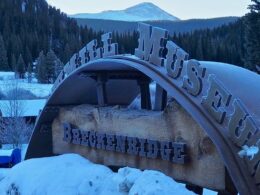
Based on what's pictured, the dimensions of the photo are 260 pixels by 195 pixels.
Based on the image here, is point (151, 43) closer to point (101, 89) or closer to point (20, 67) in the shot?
point (101, 89)

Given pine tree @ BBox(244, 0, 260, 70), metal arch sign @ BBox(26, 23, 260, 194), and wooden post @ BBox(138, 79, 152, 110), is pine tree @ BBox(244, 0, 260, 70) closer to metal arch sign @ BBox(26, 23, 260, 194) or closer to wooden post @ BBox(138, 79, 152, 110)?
wooden post @ BBox(138, 79, 152, 110)

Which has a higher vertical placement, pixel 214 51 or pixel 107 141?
pixel 107 141

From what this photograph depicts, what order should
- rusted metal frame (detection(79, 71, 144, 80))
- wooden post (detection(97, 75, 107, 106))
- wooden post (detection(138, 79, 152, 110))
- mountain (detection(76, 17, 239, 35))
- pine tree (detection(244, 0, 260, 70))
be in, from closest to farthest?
rusted metal frame (detection(79, 71, 144, 80)) → wooden post (detection(138, 79, 152, 110)) → wooden post (detection(97, 75, 107, 106)) → pine tree (detection(244, 0, 260, 70)) → mountain (detection(76, 17, 239, 35))

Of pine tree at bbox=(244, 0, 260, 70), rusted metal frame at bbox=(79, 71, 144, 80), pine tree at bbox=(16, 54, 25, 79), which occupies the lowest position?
pine tree at bbox=(16, 54, 25, 79)

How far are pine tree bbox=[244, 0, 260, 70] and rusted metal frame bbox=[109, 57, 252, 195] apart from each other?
22810 mm

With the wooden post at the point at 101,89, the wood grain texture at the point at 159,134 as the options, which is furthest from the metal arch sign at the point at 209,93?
the wooden post at the point at 101,89

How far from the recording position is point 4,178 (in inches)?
404

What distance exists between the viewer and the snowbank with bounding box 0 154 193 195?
636 cm

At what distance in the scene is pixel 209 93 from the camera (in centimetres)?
729

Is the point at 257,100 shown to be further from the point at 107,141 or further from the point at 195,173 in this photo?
the point at 107,141

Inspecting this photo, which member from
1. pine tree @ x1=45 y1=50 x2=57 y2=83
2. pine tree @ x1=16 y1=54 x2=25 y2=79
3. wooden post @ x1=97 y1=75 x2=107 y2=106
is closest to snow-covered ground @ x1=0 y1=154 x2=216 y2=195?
wooden post @ x1=97 y1=75 x2=107 y2=106

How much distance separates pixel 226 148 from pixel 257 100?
1.20 metres

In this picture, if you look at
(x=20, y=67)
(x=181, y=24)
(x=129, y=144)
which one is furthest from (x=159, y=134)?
(x=20, y=67)

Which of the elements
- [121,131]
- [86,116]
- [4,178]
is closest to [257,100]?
[121,131]
